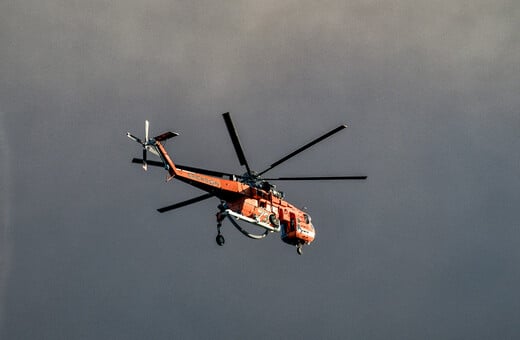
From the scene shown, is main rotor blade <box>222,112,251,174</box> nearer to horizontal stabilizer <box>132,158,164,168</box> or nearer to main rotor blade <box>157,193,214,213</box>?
main rotor blade <box>157,193,214,213</box>

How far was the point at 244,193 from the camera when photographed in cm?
6675

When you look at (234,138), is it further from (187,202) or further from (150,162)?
(187,202)

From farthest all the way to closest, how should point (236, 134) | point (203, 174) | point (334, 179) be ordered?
point (334, 179) → point (203, 174) → point (236, 134)

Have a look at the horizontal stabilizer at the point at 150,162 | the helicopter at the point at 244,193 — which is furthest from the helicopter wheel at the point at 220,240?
the horizontal stabilizer at the point at 150,162

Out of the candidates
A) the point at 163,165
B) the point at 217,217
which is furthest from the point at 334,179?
the point at 163,165

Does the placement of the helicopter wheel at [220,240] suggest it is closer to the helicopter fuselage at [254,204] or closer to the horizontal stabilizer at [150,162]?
the helicopter fuselage at [254,204]

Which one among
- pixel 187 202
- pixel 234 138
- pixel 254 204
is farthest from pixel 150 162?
pixel 254 204

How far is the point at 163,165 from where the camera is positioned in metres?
62.0

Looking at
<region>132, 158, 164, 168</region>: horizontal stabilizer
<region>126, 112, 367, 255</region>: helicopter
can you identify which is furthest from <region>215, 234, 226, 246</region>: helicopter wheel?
<region>132, 158, 164, 168</region>: horizontal stabilizer

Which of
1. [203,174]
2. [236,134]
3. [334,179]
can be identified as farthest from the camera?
[334,179]

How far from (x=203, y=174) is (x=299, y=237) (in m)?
13.4

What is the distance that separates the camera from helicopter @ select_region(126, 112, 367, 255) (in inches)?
2391

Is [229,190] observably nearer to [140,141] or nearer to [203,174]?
[203,174]

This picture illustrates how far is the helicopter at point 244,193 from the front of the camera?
6072 centimetres
